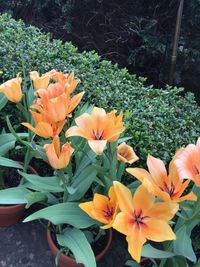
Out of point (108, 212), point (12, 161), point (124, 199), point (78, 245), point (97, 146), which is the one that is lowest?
point (78, 245)

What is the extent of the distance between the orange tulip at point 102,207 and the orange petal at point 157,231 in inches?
4.9

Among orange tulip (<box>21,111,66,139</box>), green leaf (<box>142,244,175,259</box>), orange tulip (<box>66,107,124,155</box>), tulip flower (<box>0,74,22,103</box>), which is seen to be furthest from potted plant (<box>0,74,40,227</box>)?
green leaf (<box>142,244,175,259</box>)

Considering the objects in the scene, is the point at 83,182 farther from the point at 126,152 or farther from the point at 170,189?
the point at 170,189

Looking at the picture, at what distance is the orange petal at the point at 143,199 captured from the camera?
3.93 feet

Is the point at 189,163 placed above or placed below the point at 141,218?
above

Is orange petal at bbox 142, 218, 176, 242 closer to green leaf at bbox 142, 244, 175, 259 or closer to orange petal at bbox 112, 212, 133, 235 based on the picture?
orange petal at bbox 112, 212, 133, 235

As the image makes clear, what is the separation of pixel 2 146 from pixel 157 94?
3.13ft

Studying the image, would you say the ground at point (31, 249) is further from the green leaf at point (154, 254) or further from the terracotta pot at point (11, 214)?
the green leaf at point (154, 254)

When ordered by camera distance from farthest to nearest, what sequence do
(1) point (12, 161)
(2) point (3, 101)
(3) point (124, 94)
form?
1. (3) point (124, 94)
2. (2) point (3, 101)
3. (1) point (12, 161)

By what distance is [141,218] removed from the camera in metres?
1.18

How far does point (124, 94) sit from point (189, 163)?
1.10 m

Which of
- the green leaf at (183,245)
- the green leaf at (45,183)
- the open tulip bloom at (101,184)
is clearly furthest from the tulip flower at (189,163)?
the green leaf at (45,183)

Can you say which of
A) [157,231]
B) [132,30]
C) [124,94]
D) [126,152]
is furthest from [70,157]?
[132,30]

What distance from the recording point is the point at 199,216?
132cm
